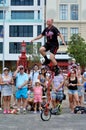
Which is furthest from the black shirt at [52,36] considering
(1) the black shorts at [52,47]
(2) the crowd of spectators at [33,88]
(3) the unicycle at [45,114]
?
(2) the crowd of spectators at [33,88]

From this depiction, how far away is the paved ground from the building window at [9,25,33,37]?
59.9 metres

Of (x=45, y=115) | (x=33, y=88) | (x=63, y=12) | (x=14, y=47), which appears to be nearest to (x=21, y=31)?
(x=14, y=47)

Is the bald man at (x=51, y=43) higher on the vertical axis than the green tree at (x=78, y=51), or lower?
higher

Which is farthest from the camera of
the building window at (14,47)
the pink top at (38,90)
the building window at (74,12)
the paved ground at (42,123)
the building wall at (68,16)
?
the building window at (14,47)

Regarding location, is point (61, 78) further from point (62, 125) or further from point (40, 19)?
point (40, 19)

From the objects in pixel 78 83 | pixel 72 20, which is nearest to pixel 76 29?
pixel 72 20

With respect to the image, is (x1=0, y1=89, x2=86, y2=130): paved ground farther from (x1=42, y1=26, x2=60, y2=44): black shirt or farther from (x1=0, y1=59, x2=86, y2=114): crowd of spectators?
(x1=42, y1=26, x2=60, y2=44): black shirt

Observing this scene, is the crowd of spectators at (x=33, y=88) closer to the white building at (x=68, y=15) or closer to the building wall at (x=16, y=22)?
the white building at (x=68, y=15)

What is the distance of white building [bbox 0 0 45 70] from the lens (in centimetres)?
7531

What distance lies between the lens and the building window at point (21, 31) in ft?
249

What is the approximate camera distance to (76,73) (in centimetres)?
1847

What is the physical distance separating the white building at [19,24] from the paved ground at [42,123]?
59378 mm

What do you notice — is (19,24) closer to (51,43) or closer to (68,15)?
(68,15)

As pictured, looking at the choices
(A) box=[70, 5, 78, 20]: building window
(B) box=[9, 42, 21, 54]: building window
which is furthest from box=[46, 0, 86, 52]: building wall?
(B) box=[9, 42, 21, 54]: building window
